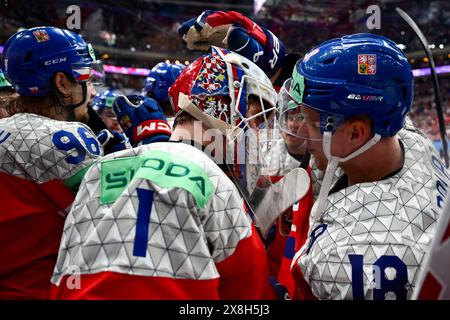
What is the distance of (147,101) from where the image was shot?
8.74ft

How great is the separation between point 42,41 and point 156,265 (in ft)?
4.18

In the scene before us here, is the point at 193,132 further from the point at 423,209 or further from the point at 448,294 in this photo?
the point at 448,294

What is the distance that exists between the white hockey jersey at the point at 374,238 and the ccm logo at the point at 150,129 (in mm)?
1244

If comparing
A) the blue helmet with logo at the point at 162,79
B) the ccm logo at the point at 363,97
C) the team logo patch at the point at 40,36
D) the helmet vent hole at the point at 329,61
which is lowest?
the blue helmet with logo at the point at 162,79

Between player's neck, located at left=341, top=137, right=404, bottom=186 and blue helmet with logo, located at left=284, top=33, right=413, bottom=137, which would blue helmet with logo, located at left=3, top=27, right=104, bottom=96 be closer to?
blue helmet with logo, located at left=284, top=33, right=413, bottom=137

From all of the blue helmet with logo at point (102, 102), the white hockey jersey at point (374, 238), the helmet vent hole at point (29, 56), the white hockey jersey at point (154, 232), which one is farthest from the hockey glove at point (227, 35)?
the blue helmet with logo at point (102, 102)

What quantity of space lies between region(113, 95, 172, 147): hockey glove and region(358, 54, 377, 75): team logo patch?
1280 mm

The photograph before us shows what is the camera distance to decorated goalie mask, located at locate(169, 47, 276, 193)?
1.40 meters

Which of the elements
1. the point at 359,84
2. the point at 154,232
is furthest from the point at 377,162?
the point at 154,232

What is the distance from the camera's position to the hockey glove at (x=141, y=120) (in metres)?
2.55

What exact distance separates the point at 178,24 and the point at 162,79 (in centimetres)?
Answer: 788

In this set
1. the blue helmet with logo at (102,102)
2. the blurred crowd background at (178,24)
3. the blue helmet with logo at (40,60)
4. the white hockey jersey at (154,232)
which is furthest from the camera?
the blurred crowd background at (178,24)

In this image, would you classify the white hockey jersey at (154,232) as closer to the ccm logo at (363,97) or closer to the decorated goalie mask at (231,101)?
the decorated goalie mask at (231,101)
